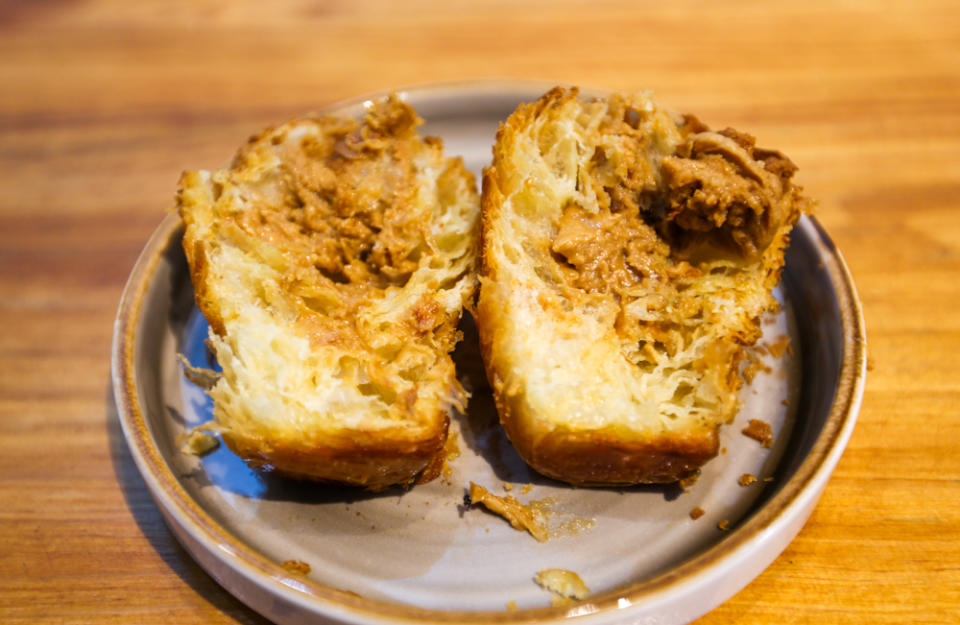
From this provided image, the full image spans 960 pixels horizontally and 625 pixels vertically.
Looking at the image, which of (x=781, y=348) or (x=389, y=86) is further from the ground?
(x=389, y=86)

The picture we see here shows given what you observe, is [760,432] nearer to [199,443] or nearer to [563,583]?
[563,583]

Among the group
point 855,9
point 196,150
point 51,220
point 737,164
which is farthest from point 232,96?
point 855,9

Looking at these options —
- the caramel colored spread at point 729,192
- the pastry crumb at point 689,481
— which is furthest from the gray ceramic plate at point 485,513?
the caramel colored spread at point 729,192

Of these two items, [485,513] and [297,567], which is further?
[485,513]

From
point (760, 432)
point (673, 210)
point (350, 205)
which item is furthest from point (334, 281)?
point (760, 432)

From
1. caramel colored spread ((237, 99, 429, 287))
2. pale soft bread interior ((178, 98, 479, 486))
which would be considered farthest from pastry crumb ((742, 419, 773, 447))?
caramel colored spread ((237, 99, 429, 287))
